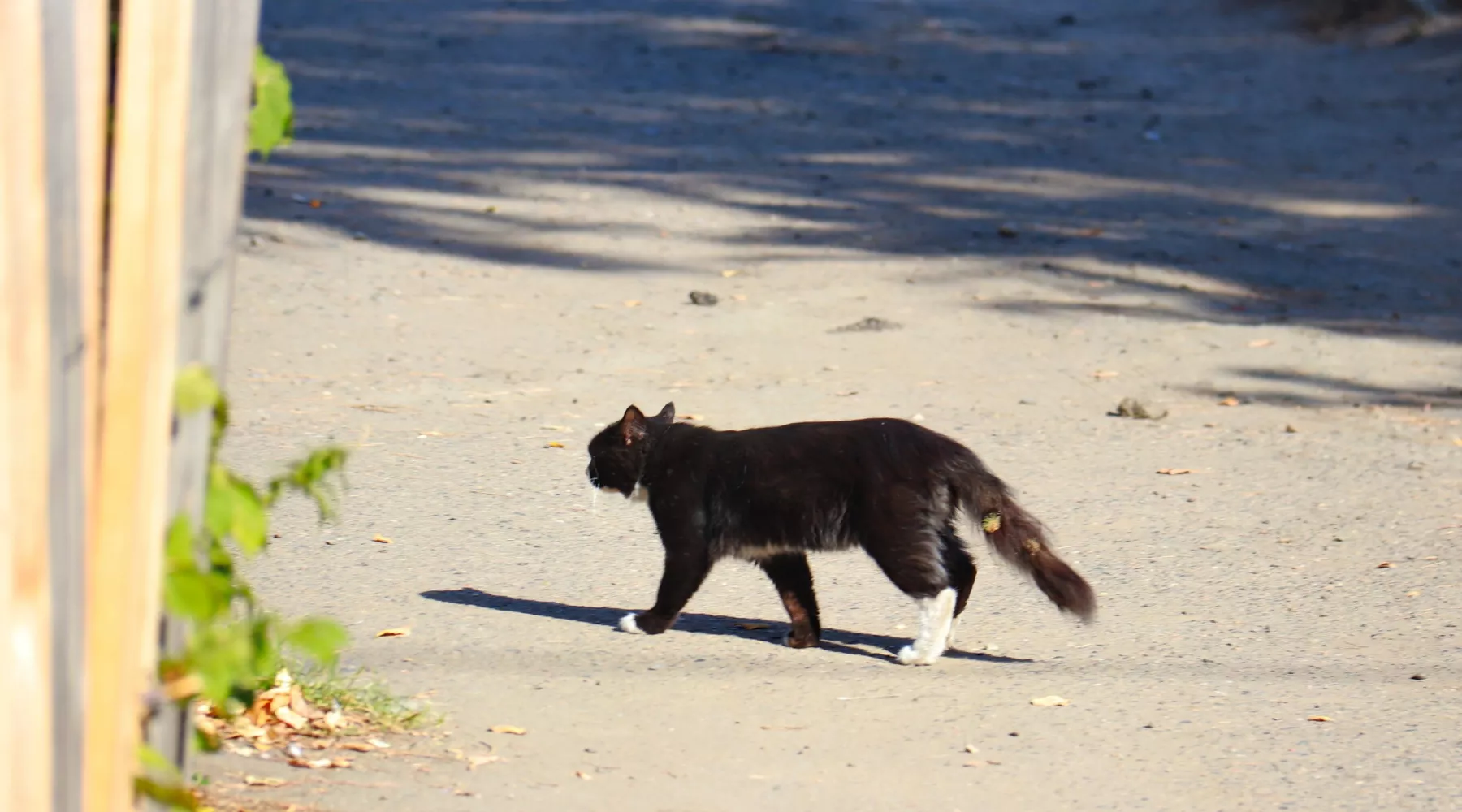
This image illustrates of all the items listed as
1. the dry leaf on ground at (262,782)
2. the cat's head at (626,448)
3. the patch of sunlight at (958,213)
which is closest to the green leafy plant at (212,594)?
the dry leaf on ground at (262,782)

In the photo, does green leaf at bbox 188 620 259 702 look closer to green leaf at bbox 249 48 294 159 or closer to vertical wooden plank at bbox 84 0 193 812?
vertical wooden plank at bbox 84 0 193 812

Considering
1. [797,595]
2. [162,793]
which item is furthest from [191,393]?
[797,595]

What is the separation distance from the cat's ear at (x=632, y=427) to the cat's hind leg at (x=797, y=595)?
63cm

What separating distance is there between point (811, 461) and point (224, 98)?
285 centimetres

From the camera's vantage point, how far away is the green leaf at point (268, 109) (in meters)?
2.89

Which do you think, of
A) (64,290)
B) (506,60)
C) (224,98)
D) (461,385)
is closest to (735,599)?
(461,385)

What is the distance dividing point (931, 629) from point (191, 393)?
3.06 m

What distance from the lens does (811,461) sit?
526cm

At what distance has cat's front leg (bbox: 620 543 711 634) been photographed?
5336 millimetres

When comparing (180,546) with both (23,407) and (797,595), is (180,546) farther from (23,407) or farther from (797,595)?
(797,595)

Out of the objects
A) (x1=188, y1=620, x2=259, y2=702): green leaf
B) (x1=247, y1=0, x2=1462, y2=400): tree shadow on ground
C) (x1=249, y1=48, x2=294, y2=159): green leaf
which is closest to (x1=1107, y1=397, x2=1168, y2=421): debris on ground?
(x1=247, y1=0, x2=1462, y2=400): tree shadow on ground

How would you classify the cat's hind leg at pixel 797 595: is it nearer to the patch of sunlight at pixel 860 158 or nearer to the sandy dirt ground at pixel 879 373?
the sandy dirt ground at pixel 879 373

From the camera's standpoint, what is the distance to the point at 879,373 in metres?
8.95

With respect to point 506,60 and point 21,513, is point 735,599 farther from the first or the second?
point 506,60
